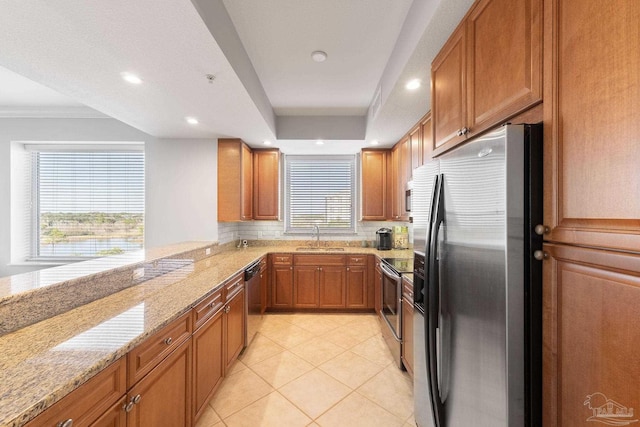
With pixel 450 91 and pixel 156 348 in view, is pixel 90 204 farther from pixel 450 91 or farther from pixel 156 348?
pixel 450 91

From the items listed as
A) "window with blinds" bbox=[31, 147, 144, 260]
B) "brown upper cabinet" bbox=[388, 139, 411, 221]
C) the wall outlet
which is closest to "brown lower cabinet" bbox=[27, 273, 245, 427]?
the wall outlet

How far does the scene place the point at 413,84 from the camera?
6.55 feet

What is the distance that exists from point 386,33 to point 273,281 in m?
3.10

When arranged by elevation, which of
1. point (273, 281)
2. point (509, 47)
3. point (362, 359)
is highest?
point (509, 47)

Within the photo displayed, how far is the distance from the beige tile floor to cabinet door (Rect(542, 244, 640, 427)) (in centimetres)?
139

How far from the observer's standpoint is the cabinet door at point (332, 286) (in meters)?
3.68

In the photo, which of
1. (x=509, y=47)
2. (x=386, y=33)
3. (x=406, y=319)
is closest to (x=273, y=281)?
(x=406, y=319)

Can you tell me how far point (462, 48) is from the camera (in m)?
1.32

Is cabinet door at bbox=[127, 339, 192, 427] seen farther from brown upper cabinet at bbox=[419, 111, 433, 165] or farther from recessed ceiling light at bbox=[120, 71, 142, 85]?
brown upper cabinet at bbox=[419, 111, 433, 165]

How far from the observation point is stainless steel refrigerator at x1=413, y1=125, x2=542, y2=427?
82cm

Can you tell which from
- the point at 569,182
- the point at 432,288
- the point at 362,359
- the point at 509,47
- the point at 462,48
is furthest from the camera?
the point at 362,359

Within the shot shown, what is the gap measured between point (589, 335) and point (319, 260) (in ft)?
10.3

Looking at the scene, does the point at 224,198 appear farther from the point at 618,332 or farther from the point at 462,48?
the point at 618,332

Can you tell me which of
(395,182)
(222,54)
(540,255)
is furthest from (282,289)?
(540,255)
